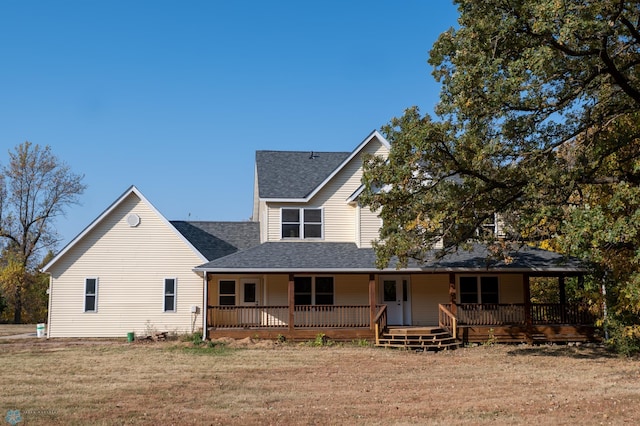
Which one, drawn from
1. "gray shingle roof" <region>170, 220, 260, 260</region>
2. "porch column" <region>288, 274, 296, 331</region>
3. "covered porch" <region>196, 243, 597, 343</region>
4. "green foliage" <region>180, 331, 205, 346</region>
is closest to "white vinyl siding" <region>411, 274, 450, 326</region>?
"covered porch" <region>196, 243, 597, 343</region>

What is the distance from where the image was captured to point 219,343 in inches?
891

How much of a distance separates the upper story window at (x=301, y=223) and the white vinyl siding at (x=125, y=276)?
405 centimetres

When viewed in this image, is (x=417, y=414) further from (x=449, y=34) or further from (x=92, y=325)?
(x=92, y=325)

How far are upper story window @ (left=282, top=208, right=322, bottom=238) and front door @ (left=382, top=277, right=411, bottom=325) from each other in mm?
3674

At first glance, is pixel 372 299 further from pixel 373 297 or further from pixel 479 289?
pixel 479 289

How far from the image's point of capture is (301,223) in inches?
1040

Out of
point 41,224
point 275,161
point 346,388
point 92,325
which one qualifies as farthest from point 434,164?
point 41,224

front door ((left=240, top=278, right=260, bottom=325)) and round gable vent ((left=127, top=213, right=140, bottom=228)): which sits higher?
round gable vent ((left=127, top=213, right=140, bottom=228))

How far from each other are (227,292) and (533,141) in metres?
14.9

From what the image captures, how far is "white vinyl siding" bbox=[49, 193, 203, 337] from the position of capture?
2578 centimetres

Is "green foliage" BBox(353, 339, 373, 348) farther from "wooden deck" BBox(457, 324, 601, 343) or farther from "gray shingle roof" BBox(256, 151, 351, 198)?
"gray shingle roof" BBox(256, 151, 351, 198)

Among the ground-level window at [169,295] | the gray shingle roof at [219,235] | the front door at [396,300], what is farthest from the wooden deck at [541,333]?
the ground-level window at [169,295]

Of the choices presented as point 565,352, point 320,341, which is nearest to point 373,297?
point 320,341

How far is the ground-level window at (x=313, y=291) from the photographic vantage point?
25906 millimetres
